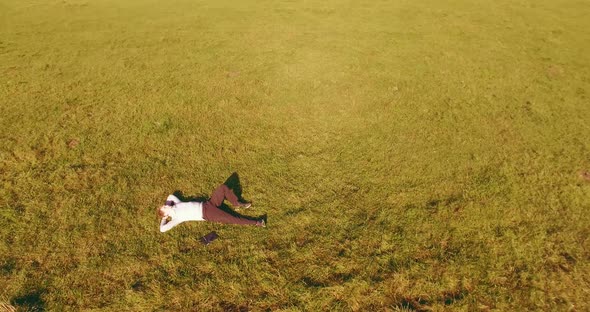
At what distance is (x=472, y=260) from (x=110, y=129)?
7.14 metres

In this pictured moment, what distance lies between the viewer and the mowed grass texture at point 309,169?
4184 mm

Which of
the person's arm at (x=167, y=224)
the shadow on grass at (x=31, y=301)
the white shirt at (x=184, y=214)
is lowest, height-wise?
the shadow on grass at (x=31, y=301)

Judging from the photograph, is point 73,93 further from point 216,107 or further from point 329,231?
point 329,231

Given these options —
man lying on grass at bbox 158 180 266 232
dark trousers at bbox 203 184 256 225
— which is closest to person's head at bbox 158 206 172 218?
man lying on grass at bbox 158 180 266 232

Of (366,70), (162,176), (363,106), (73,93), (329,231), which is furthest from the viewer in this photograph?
(366,70)

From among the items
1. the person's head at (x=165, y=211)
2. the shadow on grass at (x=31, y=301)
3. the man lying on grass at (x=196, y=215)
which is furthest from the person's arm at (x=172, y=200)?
the shadow on grass at (x=31, y=301)

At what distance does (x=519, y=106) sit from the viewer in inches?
283

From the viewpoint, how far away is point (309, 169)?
5934 mm

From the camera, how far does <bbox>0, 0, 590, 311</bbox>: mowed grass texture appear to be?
4.18m

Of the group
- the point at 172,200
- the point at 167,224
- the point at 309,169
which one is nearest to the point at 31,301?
the point at 167,224

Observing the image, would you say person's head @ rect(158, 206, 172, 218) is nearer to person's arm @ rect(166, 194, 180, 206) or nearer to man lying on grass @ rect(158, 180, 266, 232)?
man lying on grass @ rect(158, 180, 266, 232)

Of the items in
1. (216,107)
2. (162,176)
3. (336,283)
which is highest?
(216,107)

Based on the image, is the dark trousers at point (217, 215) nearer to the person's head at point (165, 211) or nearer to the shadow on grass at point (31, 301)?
the person's head at point (165, 211)

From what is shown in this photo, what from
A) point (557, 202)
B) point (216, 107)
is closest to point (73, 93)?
point (216, 107)
